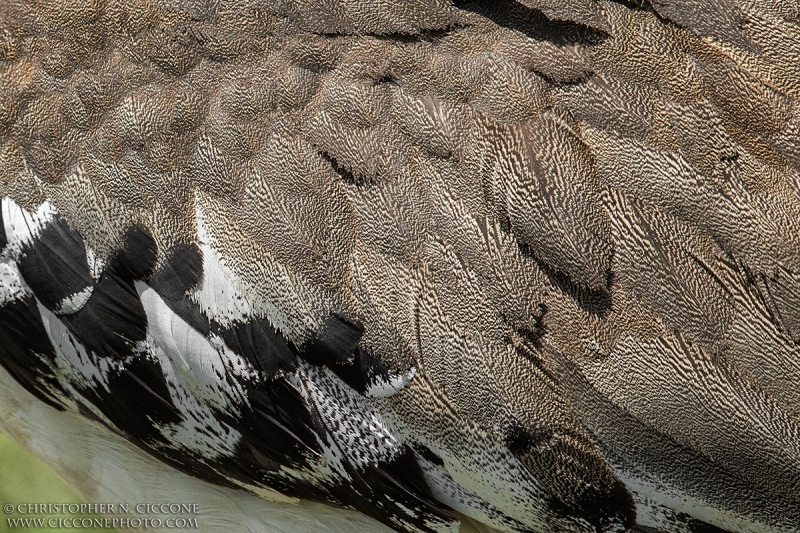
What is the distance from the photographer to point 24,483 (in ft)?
13.9

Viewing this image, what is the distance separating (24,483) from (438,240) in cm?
346

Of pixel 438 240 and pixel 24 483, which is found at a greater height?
pixel 438 240

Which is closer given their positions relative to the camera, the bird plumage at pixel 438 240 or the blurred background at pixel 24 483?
the bird plumage at pixel 438 240

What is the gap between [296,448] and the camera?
6.47ft

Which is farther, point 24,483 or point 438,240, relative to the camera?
point 24,483

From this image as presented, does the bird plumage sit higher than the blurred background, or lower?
higher

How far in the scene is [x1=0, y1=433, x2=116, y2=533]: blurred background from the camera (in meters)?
4.16

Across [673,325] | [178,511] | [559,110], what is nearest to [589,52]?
[559,110]

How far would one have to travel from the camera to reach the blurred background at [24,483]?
13.6 feet

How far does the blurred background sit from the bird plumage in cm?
252

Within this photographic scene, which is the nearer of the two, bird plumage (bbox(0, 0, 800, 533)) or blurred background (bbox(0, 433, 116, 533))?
bird plumage (bbox(0, 0, 800, 533))

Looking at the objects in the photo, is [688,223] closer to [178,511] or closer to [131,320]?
[131,320]

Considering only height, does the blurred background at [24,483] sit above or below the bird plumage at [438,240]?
below

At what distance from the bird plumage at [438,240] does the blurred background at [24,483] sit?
8.27 ft
